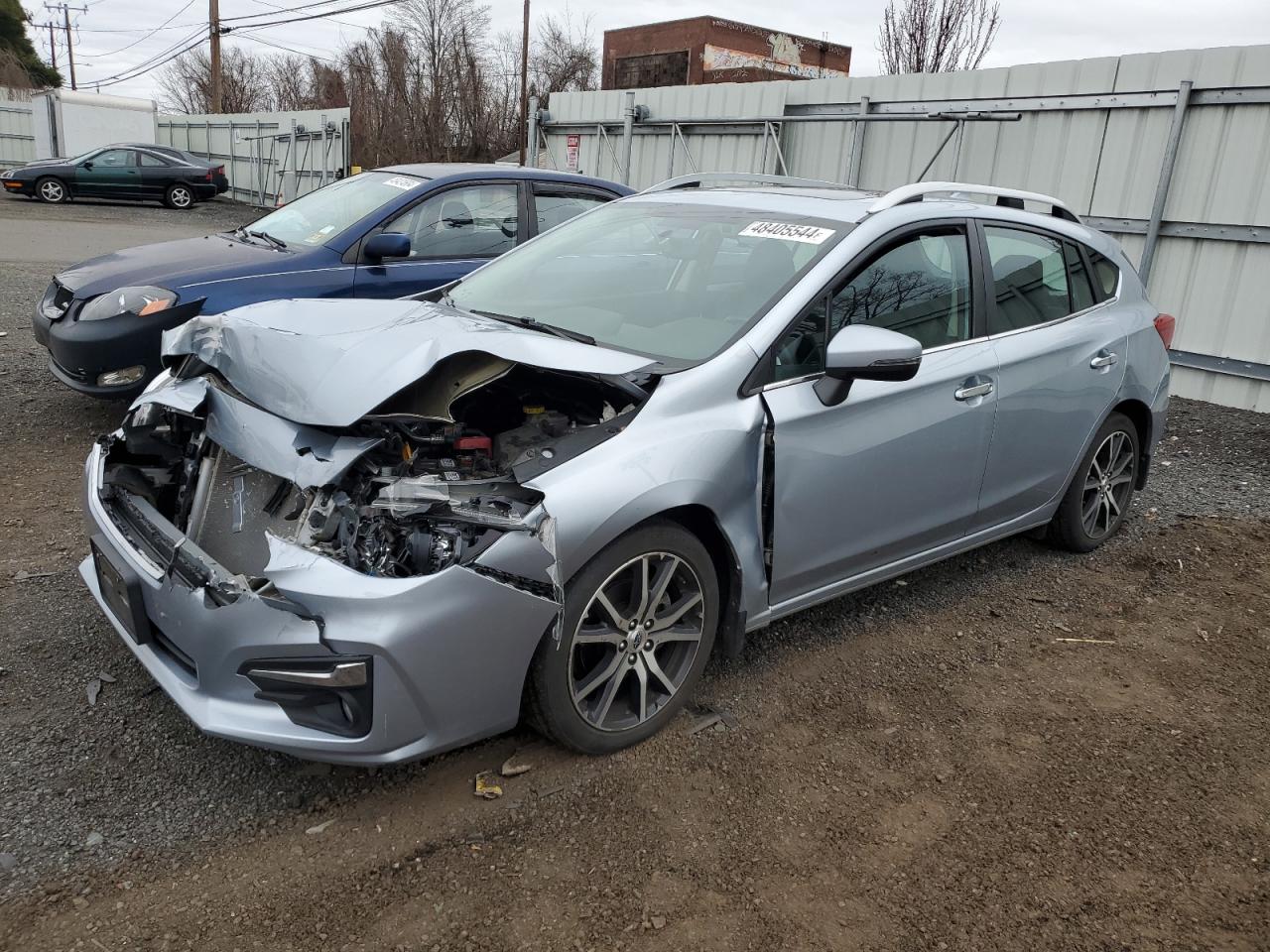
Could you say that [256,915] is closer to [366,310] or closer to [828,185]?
[366,310]

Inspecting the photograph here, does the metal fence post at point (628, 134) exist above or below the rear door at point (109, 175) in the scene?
above

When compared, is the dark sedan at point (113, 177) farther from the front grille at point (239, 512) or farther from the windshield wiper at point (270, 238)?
the front grille at point (239, 512)

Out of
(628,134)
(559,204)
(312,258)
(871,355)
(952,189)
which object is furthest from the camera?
(628,134)

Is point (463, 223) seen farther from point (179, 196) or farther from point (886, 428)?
point (179, 196)

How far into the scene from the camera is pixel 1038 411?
13.6 feet

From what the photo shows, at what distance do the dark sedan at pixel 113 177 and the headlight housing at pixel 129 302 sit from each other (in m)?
19.9

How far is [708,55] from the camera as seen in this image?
1665 inches

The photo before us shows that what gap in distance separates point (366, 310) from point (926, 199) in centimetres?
230

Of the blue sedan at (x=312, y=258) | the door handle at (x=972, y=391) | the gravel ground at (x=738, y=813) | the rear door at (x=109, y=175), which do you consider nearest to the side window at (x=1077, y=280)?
the door handle at (x=972, y=391)

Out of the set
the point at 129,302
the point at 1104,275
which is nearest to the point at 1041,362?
the point at 1104,275

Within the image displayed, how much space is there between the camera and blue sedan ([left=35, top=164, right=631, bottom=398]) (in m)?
5.41

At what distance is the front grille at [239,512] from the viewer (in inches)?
115

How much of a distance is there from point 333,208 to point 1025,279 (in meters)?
4.48

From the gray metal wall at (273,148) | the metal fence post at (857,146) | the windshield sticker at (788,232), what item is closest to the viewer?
the windshield sticker at (788,232)
